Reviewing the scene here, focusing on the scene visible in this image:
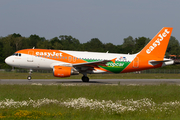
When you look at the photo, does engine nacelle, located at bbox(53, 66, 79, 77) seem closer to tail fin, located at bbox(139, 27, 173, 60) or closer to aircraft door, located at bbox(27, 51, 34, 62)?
aircraft door, located at bbox(27, 51, 34, 62)

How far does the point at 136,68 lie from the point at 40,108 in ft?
74.9

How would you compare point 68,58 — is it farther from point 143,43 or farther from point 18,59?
point 143,43

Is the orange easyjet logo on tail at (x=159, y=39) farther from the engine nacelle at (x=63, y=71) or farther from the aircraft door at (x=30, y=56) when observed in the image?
the aircraft door at (x=30, y=56)

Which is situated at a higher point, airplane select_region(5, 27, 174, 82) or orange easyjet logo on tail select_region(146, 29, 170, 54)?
orange easyjet logo on tail select_region(146, 29, 170, 54)

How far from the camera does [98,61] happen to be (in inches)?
1150

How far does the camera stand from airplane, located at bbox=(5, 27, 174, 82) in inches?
1177

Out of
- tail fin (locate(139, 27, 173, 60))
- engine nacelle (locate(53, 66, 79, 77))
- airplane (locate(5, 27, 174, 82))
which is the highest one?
tail fin (locate(139, 27, 173, 60))

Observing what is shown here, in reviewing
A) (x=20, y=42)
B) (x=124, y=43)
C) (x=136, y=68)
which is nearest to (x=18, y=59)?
(x=136, y=68)

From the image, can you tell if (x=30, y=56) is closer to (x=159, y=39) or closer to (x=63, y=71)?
(x=63, y=71)

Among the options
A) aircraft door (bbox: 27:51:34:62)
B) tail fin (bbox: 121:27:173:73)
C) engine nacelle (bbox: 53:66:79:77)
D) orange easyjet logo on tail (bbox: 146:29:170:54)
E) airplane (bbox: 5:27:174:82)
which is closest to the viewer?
engine nacelle (bbox: 53:66:79:77)

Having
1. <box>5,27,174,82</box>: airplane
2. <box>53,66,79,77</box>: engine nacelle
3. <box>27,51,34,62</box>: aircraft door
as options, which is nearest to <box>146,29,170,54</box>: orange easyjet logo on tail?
<box>5,27,174,82</box>: airplane

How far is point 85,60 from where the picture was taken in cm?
3127

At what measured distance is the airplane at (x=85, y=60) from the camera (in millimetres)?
29891

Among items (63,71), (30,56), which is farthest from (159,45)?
(30,56)
